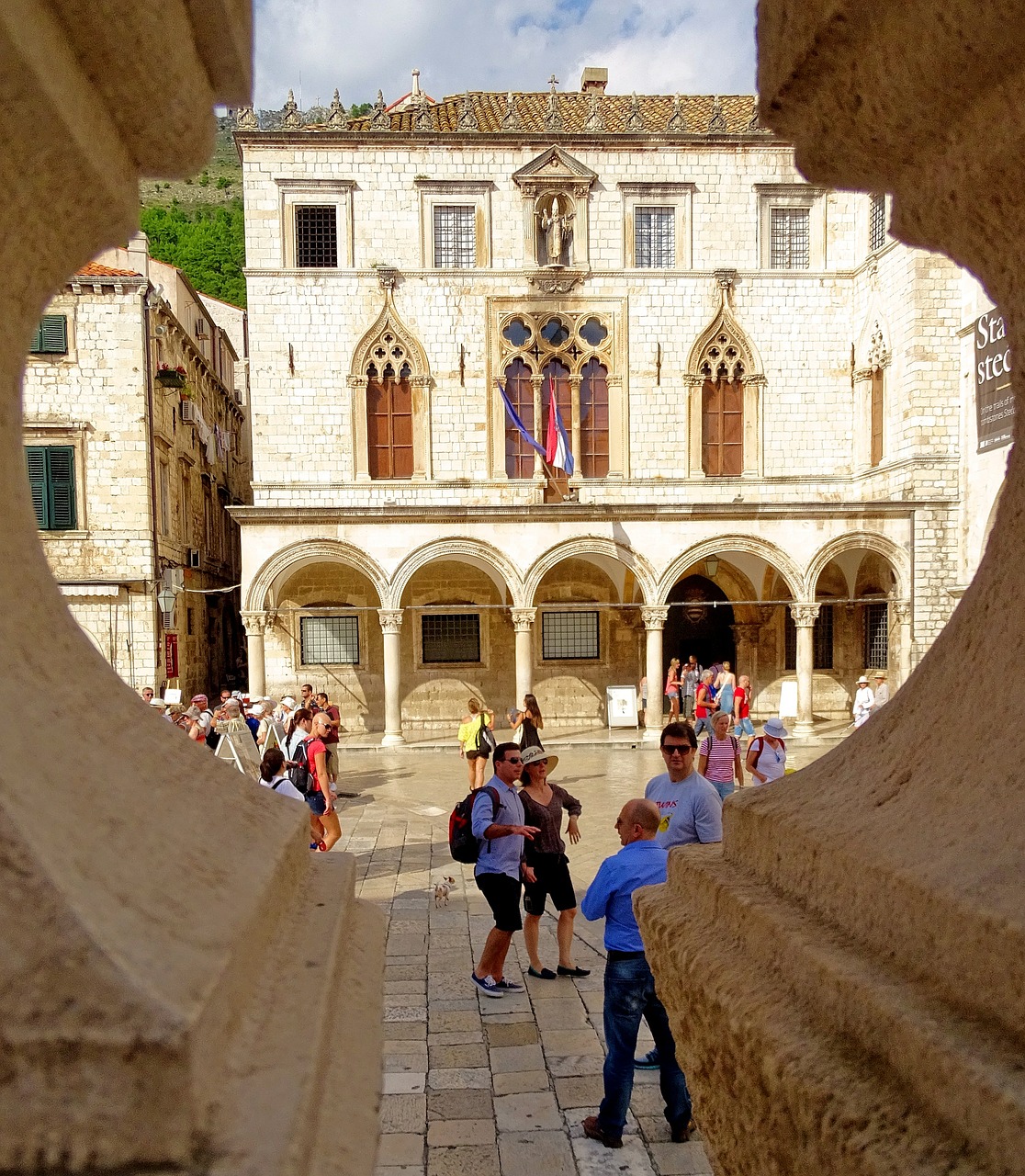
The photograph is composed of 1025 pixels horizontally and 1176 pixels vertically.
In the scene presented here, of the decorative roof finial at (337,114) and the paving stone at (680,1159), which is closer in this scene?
the paving stone at (680,1159)

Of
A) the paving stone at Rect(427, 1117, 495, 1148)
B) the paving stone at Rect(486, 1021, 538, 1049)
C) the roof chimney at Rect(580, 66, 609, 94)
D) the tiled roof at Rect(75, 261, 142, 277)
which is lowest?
the paving stone at Rect(486, 1021, 538, 1049)

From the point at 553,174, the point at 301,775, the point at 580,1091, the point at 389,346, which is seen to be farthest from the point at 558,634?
the point at 580,1091

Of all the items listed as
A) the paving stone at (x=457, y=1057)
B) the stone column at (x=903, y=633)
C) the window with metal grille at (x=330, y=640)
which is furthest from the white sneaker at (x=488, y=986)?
the stone column at (x=903, y=633)

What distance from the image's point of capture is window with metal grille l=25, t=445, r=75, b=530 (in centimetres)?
1638

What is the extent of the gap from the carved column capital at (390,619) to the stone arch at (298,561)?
0.14 m

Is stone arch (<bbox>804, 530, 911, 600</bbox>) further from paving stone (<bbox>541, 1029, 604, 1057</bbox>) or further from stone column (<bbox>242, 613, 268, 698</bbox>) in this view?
paving stone (<bbox>541, 1029, 604, 1057</bbox>)

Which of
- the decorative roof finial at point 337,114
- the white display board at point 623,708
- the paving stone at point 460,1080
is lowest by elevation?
the white display board at point 623,708

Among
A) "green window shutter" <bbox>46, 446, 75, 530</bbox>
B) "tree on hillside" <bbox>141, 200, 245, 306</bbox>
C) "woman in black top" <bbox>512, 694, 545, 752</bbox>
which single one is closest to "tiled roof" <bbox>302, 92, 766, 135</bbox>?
"green window shutter" <bbox>46, 446, 75, 530</bbox>

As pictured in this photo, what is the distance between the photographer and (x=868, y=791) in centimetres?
126

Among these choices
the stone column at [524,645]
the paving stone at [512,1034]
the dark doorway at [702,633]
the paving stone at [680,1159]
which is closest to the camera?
the paving stone at [680,1159]

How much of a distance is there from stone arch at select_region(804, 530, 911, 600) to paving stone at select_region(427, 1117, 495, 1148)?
13.8 metres

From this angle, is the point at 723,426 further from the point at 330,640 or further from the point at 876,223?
the point at 330,640

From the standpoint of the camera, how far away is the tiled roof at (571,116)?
17.8 metres

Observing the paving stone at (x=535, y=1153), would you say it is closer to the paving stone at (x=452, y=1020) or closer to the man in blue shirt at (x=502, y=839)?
the paving stone at (x=452, y=1020)
